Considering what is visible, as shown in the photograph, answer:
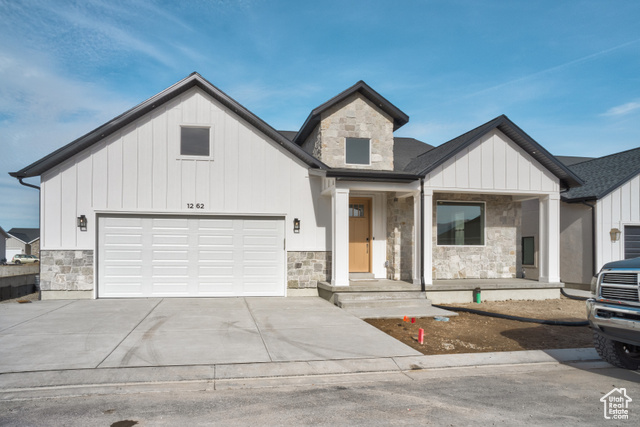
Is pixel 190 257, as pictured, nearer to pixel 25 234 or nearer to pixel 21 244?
pixel 21 244

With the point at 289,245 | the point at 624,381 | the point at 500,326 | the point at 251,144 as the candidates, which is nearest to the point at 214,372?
the point at 624,381

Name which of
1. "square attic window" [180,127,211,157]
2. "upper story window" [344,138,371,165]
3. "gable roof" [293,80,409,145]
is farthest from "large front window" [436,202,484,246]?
"square attic window" [180,127,211,157]

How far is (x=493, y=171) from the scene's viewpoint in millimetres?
12117

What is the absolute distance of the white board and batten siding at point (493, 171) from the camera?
1188 cm

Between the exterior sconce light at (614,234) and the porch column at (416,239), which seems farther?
the exterior sconce light at (614,234)

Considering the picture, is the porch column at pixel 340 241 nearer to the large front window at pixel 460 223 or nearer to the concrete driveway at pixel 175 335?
the concrete driveway at pixel 175 335

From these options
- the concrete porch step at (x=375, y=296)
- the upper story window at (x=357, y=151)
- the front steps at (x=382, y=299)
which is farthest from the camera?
the upper story window at (x=357, y=151)

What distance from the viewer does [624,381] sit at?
552cm

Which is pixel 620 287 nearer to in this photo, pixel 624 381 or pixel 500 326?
pixel 624 381

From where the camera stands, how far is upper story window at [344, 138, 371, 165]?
13250 millimetres

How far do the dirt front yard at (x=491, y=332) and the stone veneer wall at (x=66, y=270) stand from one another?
7.39 m

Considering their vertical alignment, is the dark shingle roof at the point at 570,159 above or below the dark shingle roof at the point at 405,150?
above

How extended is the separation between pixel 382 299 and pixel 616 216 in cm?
848

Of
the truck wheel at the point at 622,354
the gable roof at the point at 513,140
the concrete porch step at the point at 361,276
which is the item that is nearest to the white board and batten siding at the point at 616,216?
the gable roof at the point at 513,140
